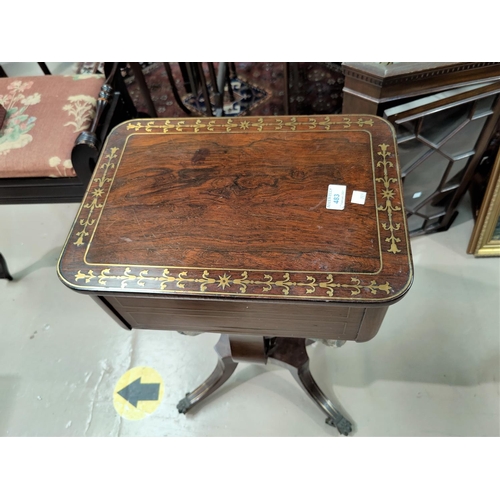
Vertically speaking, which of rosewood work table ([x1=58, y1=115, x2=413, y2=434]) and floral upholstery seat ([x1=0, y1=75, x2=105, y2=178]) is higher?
rosewood work table ([x1=58, y1=115, x2=413, y2=434])

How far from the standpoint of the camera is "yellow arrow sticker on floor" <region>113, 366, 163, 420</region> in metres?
1.29

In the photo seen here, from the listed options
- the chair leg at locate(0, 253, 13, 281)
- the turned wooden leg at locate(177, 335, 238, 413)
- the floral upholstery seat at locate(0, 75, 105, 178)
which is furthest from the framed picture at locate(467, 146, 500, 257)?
the chair leg at locate(0, 253, 13, 281)

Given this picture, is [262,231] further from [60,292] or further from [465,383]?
[60,292]

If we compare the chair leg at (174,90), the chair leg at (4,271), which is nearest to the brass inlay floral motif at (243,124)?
the chair leg at (4,271)

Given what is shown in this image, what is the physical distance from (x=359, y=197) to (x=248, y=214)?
0.73 ft

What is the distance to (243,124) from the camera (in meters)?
0.96

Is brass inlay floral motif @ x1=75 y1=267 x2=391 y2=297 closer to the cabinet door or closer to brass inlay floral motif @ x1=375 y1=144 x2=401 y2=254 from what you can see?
brass inlay floral motif @ x1=375 y1=144 x2=401 y2=254

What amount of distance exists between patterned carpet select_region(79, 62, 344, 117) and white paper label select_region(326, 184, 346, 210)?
117cm

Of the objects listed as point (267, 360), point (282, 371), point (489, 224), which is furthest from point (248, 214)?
point (489, 224)

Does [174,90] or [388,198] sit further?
[174,90]

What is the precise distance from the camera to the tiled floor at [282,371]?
4.07 ft

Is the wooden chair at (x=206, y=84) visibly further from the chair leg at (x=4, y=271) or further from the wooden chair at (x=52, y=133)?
the chair leg at (x=4, y=271)

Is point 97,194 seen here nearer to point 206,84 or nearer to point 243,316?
point 243,316

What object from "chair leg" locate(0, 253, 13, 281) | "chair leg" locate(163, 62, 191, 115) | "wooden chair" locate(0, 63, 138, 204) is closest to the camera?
"wooden chair" locate(0, 63, 138, 204)
